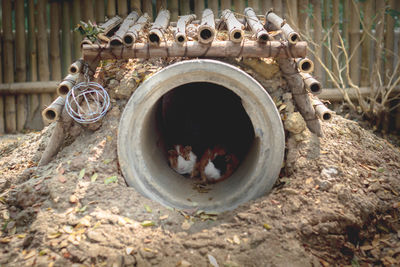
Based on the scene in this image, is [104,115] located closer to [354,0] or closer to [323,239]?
[323,239]

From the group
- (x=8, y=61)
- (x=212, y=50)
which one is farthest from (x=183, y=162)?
(x=8, y=61)

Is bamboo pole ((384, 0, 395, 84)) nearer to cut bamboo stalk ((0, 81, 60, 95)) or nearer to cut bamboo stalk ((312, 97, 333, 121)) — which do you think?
cut bamboo stalk ((312, 97, 333, 121))

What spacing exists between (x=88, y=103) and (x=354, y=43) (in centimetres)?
440

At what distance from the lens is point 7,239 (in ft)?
8.84

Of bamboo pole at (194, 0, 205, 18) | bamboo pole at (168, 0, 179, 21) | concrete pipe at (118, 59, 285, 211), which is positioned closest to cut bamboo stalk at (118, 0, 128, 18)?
bamboo pole at (168, 0, 179, 21)

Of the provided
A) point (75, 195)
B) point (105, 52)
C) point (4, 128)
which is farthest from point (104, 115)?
point (4, 128)

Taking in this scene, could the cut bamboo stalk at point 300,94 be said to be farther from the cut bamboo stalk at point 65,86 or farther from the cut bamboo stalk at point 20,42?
the cut bamboo stalk at point 20,42

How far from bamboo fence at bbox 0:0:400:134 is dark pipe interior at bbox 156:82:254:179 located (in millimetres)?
1323

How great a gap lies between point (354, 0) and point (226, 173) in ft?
12.1

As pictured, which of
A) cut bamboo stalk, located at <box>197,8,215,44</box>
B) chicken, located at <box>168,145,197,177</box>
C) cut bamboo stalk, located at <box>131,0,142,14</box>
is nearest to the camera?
cut bamboo stalk, located at <box>197,8,215,44</box>

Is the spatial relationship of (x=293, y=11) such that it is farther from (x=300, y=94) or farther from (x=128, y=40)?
(x=128, y=40)

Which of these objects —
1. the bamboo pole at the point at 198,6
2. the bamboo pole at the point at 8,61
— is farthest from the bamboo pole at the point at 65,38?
the bamboo pole at the point at 198,6

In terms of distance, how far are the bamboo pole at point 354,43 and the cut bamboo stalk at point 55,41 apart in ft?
15.4

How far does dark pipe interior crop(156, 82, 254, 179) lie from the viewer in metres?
4.82
